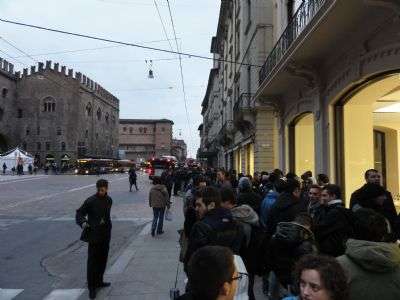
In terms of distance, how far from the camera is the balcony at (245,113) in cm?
2202

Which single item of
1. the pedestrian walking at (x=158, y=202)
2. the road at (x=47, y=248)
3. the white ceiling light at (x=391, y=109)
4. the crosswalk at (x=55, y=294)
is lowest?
the crosswalk at (x=55, y=294)

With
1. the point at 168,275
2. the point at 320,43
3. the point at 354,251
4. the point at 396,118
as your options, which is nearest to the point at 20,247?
the point at 168,275

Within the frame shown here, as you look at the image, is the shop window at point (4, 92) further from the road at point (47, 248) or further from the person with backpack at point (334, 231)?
the person with backpack at point (334, 231)

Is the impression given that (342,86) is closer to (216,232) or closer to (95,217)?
(95,217)

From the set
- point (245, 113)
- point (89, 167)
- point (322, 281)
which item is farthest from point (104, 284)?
point (89, 167)

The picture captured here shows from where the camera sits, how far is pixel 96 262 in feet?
22.8

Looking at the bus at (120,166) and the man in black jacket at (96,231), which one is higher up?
the bus at (120,166)

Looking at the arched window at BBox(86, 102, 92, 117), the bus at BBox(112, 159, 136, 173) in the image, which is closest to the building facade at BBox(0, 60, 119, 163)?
the arched window at BBox(86, 102, 92, 117)

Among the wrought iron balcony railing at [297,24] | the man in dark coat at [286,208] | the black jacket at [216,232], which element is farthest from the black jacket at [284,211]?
the wrought iron balcony railing at [297,24]

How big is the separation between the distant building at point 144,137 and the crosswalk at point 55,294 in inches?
5284

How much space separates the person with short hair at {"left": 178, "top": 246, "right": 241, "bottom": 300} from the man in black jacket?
473 cm

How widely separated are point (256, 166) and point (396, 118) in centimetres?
730

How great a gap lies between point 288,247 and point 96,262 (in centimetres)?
366

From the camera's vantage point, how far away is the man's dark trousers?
6.79m
